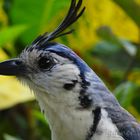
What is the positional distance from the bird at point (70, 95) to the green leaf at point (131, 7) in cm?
112

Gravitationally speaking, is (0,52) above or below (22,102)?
above

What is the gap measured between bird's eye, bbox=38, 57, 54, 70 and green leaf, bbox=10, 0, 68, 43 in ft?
3.76

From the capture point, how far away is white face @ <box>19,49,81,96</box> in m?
2.60

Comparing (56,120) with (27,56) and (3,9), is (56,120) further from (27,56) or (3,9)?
(3,9)

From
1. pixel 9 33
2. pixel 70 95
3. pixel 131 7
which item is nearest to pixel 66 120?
pixel 70 95

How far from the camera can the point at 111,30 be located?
4.16 m

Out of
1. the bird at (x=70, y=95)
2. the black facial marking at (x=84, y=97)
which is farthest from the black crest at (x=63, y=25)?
the black facial marking at (x=84, y=97)

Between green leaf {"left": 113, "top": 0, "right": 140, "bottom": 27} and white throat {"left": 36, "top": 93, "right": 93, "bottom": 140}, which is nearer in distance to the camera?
white throat {"left": 36, "top": 93, "right": 93, "bottom": 140}

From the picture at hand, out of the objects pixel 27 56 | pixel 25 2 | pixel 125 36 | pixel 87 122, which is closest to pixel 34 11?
pixel 25 2

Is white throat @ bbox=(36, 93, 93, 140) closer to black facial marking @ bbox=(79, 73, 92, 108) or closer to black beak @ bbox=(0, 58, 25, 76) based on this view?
black facial marking @ bbox=(79, 73, 92, 108)

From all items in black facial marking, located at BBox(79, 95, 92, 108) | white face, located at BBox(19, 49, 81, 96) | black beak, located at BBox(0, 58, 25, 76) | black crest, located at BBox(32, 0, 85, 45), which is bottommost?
black facial marking, located at BBox(79, 95, 92, 108)

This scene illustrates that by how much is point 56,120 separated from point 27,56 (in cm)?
28

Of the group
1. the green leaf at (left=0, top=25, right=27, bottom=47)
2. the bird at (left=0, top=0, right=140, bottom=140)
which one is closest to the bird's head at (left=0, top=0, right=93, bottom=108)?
the bird at (left=0, top=0, right=140, bottom=140)

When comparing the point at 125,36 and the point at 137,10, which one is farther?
the point at 125,36
